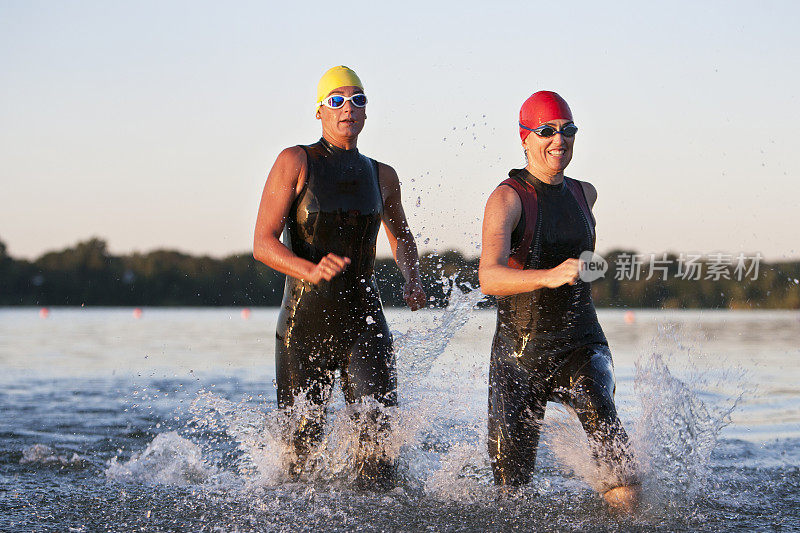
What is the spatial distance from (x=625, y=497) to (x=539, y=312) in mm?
952

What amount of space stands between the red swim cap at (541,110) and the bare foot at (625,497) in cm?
179

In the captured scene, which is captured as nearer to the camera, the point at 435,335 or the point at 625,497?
the point at 625,497

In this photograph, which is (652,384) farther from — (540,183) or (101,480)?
(101,480)

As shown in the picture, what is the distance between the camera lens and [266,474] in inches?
200

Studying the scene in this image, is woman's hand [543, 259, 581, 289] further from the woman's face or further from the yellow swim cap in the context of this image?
the yellow swim cap

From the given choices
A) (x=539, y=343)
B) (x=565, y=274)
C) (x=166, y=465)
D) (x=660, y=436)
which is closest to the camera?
(x=565, y=274)

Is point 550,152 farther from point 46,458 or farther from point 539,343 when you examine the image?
point 46,458

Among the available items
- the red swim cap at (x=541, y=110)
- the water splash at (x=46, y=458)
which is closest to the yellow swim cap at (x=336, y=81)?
the red swim cap at (x=541, y=110)

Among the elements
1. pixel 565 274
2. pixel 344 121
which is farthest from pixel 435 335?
pixel 565 274

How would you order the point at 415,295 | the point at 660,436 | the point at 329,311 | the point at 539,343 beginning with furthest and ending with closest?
1. the point at 415,295
2. the point at 329,311
3. the point at 660,436
4. the point at 539,343

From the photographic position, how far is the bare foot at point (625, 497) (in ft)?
13.3

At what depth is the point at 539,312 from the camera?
4.32 meters

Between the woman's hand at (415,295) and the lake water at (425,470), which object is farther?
the woman's hand at (415,295)

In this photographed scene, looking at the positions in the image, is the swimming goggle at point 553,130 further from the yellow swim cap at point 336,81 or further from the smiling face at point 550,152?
the yellow swim cap at point 336,81
